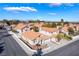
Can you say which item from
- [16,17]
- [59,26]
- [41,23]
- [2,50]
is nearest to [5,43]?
[2,50]

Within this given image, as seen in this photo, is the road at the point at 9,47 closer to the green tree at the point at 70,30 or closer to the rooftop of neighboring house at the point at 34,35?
the rooftop of neighboring house at the point at 34,35

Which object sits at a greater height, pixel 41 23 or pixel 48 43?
pixel 41 23

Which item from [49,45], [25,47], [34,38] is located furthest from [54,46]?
[25,47]

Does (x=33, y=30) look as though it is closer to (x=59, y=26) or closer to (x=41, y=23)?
(x=41, y=23)

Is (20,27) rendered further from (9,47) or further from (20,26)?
(9,47)

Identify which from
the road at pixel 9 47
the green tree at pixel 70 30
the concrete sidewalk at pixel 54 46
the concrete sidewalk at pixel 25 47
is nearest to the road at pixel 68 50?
the concrete sidewalk at pixel 54 46

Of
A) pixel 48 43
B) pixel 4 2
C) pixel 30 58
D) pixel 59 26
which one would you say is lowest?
pixel 30 58

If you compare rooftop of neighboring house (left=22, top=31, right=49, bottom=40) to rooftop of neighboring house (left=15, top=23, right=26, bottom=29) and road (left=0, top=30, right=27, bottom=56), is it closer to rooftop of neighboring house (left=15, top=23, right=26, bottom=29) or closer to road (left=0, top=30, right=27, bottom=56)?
rooftop of neighboring house (left=15, top=23, right=26, bottom=29)
